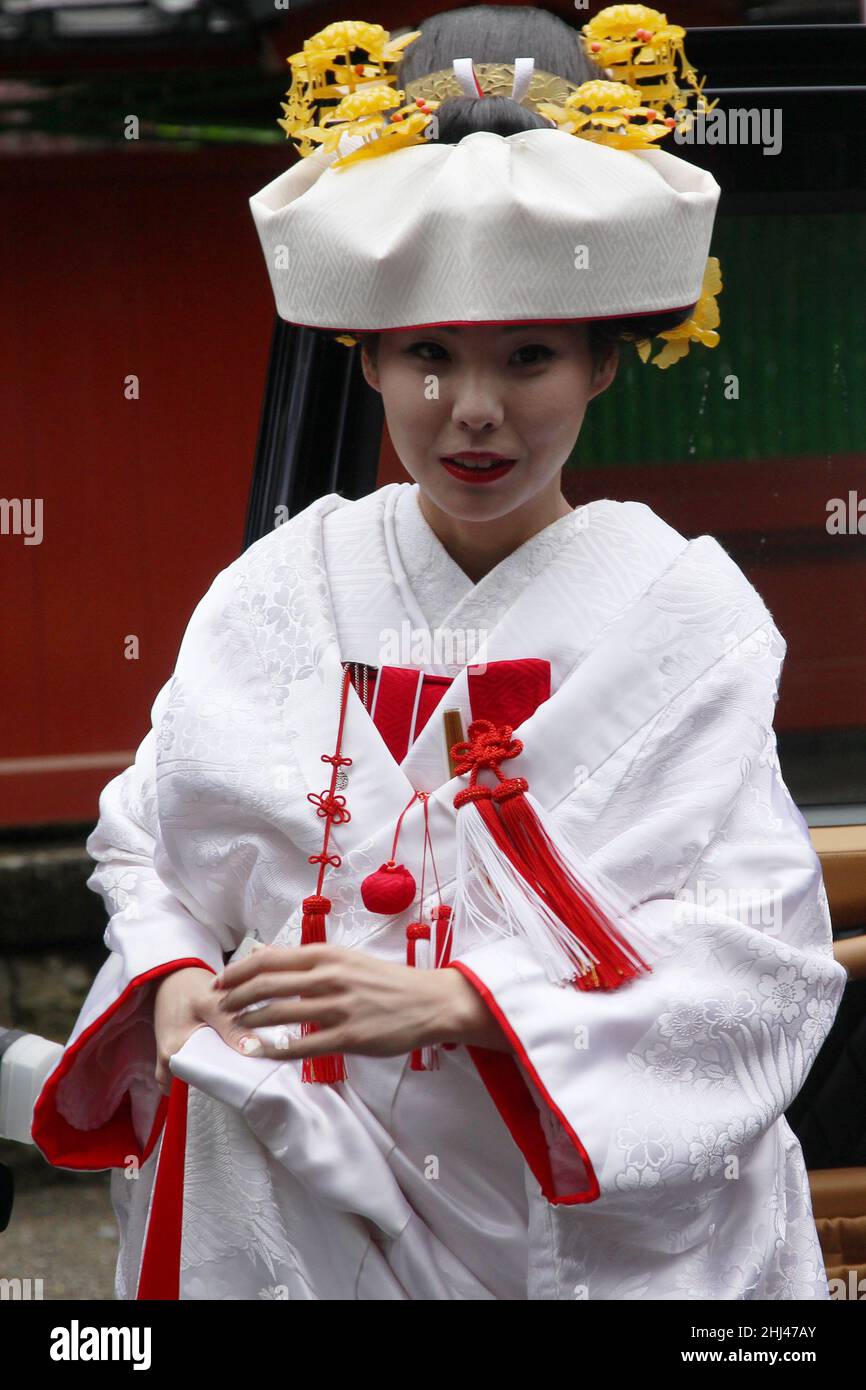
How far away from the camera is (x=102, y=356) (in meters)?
4.94

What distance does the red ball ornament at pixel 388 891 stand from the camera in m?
1.47

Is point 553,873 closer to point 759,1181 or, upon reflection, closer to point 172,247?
point 759,1181

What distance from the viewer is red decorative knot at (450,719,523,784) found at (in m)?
1.50

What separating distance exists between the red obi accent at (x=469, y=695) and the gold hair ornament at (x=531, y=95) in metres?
0.36

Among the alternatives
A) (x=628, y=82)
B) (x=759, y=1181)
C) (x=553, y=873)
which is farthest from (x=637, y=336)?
(x=759, y=1181)

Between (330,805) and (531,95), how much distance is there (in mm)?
699

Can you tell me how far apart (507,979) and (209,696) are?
0.43 metres

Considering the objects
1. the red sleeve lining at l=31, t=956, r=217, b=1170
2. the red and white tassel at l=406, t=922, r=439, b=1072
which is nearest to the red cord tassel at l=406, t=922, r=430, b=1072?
the red and white tassel at l=406, t=922, r=439, b=1072

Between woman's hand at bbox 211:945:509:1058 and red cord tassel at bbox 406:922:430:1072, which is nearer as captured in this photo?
woman's hand at bbox 211:945:509:1058

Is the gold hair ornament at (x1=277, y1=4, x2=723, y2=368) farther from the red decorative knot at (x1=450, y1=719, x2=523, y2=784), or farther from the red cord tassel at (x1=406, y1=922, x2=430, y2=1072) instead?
the red cord tassel at (x1=406, y1=922, x2=430, y2=1072)

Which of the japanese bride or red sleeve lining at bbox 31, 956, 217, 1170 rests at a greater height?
the japanese bride

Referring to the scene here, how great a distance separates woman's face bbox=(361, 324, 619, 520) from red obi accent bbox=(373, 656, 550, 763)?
156 mm

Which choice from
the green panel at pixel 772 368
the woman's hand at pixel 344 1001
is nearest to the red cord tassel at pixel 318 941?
the woman's hand at pixel 344 1001

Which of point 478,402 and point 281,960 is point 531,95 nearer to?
point 478,402
